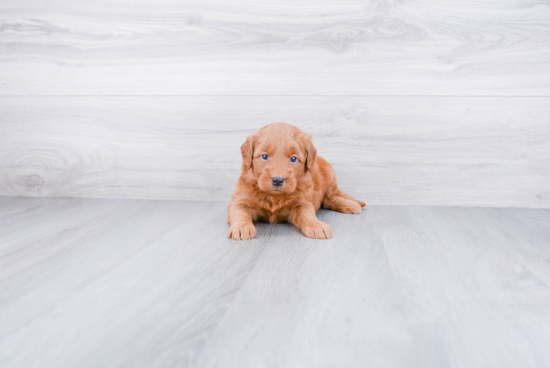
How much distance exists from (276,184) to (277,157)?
11 centimetres

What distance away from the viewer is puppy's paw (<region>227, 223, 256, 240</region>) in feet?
4.29

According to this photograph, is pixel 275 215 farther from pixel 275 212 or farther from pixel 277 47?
pixel 277 47

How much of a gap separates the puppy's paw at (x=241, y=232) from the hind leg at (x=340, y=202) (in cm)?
58

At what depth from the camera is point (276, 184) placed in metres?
1.37

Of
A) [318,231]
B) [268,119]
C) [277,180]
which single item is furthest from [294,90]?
[318,231]

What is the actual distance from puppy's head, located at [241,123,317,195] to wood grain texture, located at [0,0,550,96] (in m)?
0.51

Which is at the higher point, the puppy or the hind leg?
the puppy

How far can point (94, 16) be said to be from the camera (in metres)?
1.93

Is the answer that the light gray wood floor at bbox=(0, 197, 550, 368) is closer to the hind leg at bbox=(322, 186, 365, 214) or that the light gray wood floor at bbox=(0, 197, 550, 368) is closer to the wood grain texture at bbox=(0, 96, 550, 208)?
the hind leg at bbox=(322, 186, 365, 214)

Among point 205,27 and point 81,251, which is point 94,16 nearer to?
point 205,27

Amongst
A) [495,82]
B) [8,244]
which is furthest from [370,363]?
[495,82]

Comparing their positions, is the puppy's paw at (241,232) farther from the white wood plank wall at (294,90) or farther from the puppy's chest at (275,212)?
the white wood plank wall at (294,90)

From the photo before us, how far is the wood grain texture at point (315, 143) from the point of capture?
1.83m

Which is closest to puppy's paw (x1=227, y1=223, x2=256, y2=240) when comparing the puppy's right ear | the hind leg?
the puppy's right ear
